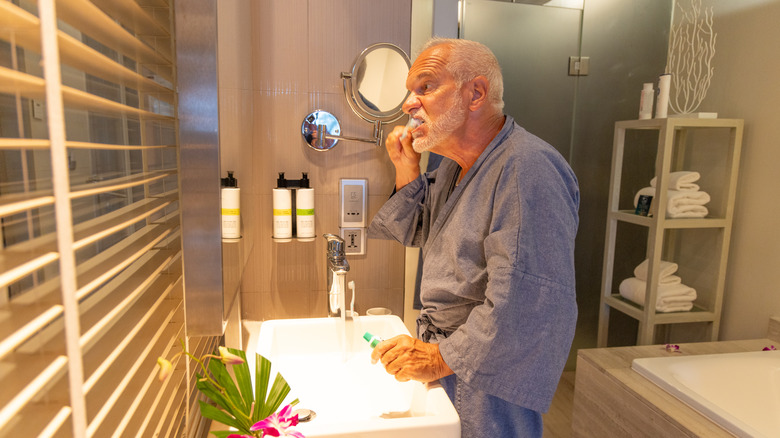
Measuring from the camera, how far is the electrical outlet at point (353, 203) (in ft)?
5.52

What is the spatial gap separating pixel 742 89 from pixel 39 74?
244 centimetres

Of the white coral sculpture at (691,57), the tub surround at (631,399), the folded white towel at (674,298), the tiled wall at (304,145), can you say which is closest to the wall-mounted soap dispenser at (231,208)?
the tiled wall at (304,145)

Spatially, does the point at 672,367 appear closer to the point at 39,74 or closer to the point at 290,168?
the point at 290,168

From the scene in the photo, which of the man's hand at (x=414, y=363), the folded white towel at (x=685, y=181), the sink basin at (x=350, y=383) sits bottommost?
the sink basin at (x=350, y=383)

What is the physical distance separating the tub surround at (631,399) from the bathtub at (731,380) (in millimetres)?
51

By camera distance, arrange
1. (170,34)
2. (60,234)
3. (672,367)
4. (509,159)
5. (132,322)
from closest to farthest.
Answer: (60,234) → (132,322) → (170,34) → (509,159) → (672,367)

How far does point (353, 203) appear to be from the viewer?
169 centimetres

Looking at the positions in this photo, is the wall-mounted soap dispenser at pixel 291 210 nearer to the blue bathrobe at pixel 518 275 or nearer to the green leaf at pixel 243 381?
the blue bathrobe at pixel 518 275

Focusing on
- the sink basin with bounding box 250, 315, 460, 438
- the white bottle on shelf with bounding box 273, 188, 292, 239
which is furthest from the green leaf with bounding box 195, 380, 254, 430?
the white bottle on shelf with bounding box 273, 188, 292, 239

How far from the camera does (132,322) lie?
23.2 inches

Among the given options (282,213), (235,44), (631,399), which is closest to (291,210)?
(282,213)

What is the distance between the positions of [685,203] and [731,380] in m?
0.75

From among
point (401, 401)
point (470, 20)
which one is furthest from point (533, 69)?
point (401, 401)

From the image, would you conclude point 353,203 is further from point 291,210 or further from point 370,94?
point 370,94
